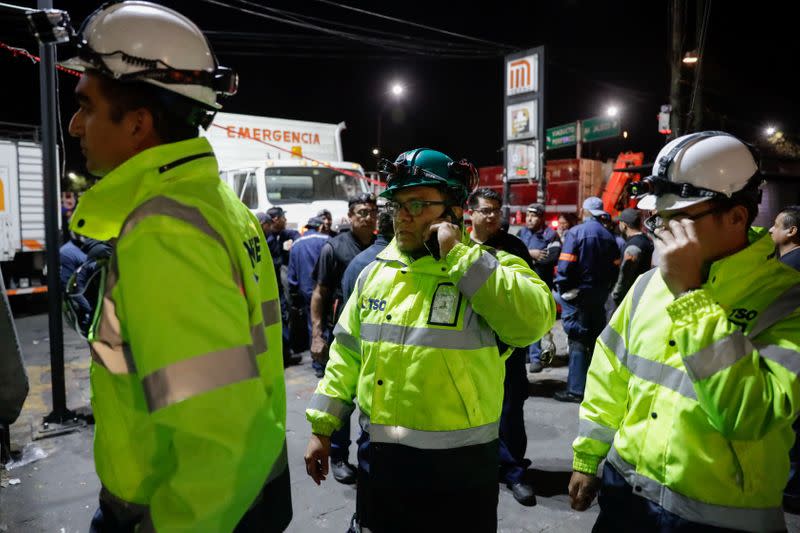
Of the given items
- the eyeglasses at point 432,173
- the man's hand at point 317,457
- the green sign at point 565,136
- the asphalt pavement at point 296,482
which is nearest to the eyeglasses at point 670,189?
the eyeglasses at point 432,173

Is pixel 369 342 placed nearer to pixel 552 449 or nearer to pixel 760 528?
pixel 760 528

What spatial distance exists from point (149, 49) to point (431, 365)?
4.77 feet

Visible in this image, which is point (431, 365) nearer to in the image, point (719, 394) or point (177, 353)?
point (719, 394)

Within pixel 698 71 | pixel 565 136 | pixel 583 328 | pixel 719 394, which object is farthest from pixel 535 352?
pixel 565 136

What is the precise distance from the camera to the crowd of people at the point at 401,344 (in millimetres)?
1160

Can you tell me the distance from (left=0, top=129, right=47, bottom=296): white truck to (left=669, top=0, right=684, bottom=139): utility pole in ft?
41.8

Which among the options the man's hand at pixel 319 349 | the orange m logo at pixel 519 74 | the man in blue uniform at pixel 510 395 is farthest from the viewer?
the orange m logo at pixel 519 74

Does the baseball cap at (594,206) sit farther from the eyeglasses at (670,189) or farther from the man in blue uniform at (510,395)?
the eyeglasses at (670,189)

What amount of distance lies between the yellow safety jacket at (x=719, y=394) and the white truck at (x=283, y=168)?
8.48m

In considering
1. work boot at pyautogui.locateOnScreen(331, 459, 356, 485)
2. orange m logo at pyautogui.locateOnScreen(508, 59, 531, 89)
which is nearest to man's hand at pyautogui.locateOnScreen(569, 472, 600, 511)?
work boot at pyautogui.locateOnScreen(331, 459, 356, 485)

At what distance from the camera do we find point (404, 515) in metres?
2.21

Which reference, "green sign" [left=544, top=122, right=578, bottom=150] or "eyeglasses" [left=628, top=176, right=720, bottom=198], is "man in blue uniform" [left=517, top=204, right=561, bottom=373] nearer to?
"eyeglasses" [left=628, top=176, right=720, bottom=198]

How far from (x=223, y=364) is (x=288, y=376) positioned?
20.6ft

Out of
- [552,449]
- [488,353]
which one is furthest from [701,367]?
[552,449]
